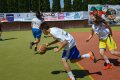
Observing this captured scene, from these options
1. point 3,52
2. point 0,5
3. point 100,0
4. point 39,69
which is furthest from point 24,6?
point 39,69

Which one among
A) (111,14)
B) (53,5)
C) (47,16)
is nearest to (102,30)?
(47,16)

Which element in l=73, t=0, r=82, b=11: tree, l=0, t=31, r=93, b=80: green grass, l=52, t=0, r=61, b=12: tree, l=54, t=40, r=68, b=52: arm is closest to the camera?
l=54, t=40, r=68, b=52: arm

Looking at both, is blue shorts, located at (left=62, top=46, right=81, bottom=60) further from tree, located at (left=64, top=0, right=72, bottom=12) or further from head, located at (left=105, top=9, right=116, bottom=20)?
tree, located at (left=64, top=0, right=72, bottom=12)

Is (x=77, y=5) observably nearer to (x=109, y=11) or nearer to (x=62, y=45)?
(x=109, y=11)

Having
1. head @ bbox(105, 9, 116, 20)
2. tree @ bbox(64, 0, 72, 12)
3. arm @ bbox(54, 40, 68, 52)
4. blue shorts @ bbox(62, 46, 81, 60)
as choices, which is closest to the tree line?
tree @ bbox(64, 0, 72, 12)

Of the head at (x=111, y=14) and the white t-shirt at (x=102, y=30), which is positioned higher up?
the white t-shirt at (x=102, y=30)

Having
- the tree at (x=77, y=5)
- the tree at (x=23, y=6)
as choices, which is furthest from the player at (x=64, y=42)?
the tree at (x=77, y=5)

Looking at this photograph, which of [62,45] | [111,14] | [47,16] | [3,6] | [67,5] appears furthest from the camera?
[67,5]

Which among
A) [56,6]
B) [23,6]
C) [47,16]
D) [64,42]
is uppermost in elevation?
[64,42]

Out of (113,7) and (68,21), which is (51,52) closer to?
(68,21)

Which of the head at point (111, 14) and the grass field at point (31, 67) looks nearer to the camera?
the grass field at point (31, 67)

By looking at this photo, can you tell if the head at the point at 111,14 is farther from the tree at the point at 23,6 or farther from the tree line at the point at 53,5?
the tree at the point at 23,6

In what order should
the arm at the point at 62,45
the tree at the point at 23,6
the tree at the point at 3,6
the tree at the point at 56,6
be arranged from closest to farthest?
the arm at the point at 62,45, the tree at the point at 3,6, the tree at the point at 23,6, the tree at the point at 56,6

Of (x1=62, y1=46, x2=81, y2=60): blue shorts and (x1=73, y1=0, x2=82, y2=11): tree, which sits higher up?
(x1=62, y1=46, x2=81, y2=60): blue shorts
